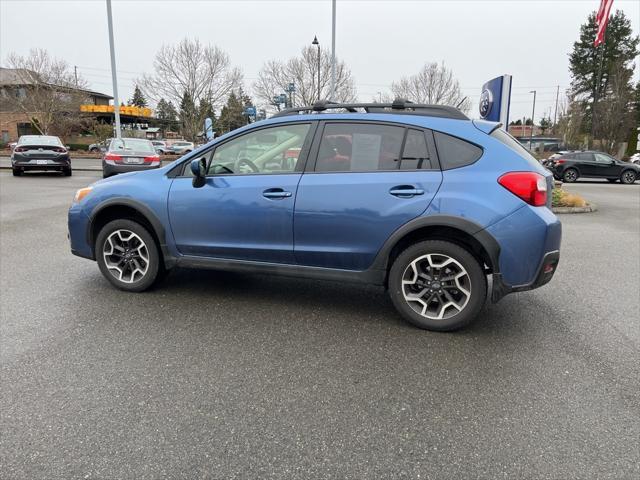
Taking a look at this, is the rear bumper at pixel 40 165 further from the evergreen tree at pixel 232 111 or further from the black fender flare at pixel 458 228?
the evergreen tree at pixel 232 111

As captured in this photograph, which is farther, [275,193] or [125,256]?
[125,256]

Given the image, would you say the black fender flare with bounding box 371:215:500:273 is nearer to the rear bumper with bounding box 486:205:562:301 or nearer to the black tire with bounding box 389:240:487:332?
the rear bumper with bounding box 486:205:562:301

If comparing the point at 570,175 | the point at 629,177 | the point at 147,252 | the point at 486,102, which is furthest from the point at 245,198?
the point at 629,177

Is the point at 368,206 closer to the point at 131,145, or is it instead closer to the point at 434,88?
the point at 131,145

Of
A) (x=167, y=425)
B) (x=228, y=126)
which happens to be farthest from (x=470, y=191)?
(x=228, y=126)

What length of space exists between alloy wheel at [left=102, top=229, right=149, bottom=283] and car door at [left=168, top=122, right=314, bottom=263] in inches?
19.1

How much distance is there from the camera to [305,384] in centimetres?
303

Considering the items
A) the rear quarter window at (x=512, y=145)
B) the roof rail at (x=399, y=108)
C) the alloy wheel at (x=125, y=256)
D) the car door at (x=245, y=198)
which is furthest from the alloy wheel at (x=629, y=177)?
the alloy wheel at (x=125, y=256)

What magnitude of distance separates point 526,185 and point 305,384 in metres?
2.16

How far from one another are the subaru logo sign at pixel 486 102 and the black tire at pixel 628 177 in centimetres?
1439

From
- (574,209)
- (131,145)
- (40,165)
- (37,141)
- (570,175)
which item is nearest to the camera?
(574,209)

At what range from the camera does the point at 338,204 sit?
12.8 feet

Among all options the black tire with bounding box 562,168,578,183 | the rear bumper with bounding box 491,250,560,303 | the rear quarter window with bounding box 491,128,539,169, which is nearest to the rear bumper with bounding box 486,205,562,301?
the rear bumper with bounding box 491,250,560,303

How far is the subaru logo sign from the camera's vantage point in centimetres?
1111
